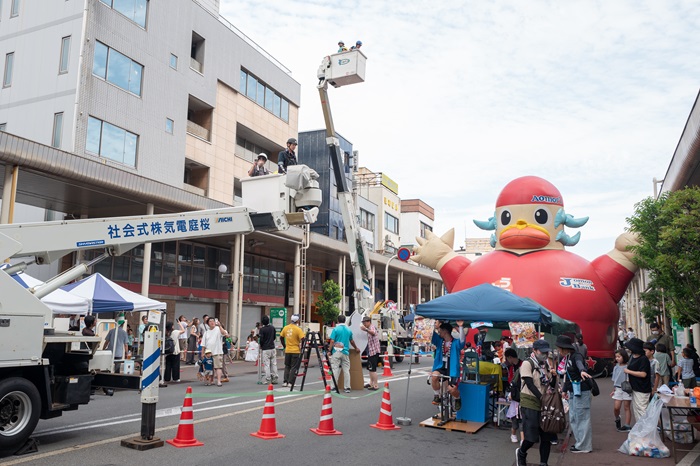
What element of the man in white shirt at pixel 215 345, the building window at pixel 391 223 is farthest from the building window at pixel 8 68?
the building window at pixel 391 223

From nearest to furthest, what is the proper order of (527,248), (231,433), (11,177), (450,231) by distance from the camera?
1. (231,433)
2. (11,177)
3. (527,248)
4. (450,231)

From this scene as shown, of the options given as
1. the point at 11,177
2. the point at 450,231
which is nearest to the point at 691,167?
the point at 450,231

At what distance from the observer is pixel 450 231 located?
827 inches

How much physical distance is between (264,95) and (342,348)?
24905mm

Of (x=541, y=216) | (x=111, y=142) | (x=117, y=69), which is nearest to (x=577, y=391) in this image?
(x=541, y=216)

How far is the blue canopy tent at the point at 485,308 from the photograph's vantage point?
1014 cm

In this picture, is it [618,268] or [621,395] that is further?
[618,268]

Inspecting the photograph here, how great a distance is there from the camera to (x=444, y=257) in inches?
798

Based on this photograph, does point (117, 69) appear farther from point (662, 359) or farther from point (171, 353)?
point (662, 359)

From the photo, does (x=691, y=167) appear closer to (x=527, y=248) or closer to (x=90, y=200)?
(x=527, y=248)

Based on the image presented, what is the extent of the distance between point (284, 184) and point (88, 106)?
17.5 meters

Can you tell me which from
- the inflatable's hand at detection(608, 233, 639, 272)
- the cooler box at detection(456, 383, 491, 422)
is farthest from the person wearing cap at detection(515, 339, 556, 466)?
the inflatable's hand at detection(608, 233, 639, 272)

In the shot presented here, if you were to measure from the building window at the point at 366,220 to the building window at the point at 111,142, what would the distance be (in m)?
27.3

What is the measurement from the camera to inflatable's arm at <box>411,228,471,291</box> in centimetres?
1978
